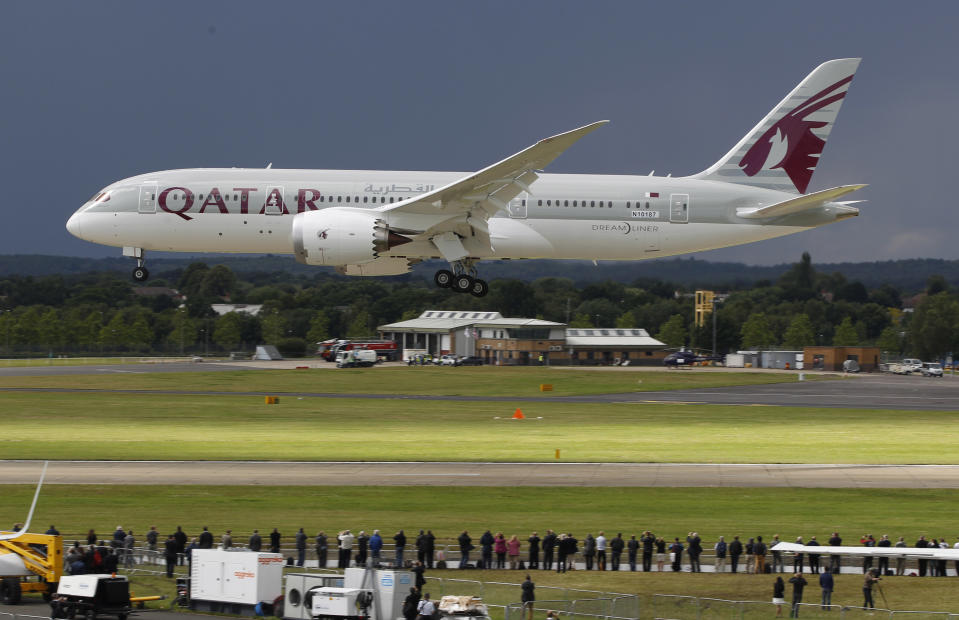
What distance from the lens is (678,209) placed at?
53156 millimetres

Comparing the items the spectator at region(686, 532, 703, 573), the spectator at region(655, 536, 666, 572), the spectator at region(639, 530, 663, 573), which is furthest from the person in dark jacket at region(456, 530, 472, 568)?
the spectator at region(686, 532, 703, 573)

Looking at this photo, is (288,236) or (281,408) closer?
(288,236)

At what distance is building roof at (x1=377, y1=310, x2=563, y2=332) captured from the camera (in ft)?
438

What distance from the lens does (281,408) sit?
74.8m

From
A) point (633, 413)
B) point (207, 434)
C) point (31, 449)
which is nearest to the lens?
point (31, 449)

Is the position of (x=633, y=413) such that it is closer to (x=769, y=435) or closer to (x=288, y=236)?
(x=769, y=435)

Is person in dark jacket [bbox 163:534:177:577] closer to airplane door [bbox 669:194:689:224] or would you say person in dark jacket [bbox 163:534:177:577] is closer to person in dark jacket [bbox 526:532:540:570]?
person in dark jacket [bbox 526:532:540:570]

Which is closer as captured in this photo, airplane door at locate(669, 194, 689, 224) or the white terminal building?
airplane door at locate(669, 194, 689, 224)

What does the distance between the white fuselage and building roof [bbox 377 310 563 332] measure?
77.7 m

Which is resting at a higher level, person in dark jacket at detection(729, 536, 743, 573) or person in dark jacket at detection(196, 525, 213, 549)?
person in dark jacket at detection(196, 525, 213, 549)

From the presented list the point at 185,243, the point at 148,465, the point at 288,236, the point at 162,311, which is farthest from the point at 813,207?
the point at 162,311

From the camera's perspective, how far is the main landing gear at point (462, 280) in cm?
5194

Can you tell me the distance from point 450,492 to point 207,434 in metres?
21.3

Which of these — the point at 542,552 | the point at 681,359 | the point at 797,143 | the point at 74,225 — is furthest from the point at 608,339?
the point at 542,552
